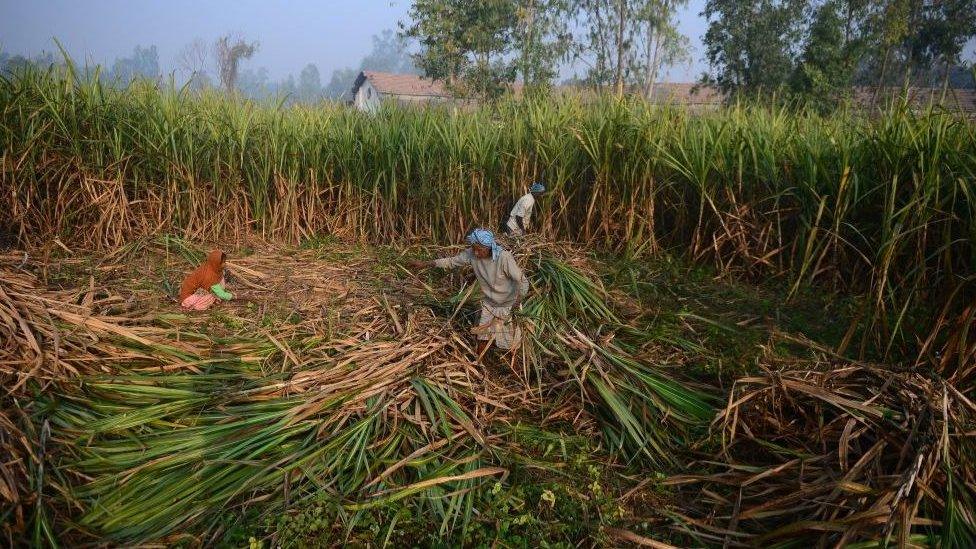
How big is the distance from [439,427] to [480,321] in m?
0.76

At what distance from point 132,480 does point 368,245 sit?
331cm

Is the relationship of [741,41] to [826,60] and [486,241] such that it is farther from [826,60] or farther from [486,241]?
[486,241]

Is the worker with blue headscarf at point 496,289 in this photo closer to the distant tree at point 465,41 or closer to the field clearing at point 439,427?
the field clearing at point 439,427

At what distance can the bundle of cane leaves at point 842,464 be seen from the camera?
181cm

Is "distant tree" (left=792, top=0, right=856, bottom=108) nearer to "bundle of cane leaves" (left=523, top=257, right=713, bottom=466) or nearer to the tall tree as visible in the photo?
the tall tree

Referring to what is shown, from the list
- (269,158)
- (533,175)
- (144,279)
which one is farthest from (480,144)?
(144,279)

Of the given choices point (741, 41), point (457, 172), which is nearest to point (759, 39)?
point (741, 41)

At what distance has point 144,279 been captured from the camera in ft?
12.8

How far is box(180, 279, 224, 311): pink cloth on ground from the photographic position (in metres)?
3.42

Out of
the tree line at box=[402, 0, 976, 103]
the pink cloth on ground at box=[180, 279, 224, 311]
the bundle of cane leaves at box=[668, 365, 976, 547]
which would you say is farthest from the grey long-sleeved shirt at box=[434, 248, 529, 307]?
the tree line at box=[402, 0, 976, 103]

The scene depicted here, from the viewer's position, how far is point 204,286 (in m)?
3.48

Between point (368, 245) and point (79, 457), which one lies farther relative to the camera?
point (368, 245)

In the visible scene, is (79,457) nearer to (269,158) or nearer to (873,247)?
(269,158)

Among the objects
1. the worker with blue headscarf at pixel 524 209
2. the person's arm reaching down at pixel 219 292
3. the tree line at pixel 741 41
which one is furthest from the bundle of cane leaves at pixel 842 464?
the tree line at pixel 741 41
